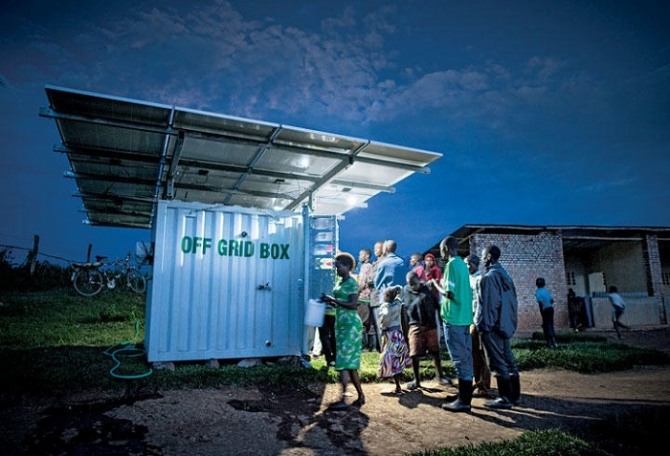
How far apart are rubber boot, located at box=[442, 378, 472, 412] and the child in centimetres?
102

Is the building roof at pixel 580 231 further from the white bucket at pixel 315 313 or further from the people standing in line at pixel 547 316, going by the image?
the white bucket at pixel 315 313

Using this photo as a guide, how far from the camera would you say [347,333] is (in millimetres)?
5020

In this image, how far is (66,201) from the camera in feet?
477

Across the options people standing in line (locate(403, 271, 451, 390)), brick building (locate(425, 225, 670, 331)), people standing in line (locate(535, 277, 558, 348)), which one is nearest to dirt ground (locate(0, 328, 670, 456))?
people standing in line (locate(403, 271, 451, 390))

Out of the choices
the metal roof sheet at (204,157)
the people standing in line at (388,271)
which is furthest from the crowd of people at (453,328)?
the metal roof sheet at (204,157)

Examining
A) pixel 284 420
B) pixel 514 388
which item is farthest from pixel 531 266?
pixel 284 420

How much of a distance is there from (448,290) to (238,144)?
4.33 m

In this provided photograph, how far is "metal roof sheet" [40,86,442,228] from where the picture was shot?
565cm

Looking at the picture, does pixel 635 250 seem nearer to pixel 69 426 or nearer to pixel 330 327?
pixel 330 327

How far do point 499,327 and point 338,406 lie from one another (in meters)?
2.33

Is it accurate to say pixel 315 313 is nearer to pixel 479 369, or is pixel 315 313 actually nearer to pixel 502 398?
pixel 479 369

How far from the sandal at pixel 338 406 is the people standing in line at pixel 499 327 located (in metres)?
1.86

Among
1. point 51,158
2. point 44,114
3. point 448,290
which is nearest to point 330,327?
point 448,290

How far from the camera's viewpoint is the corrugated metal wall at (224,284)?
Result: 6.47 meters
